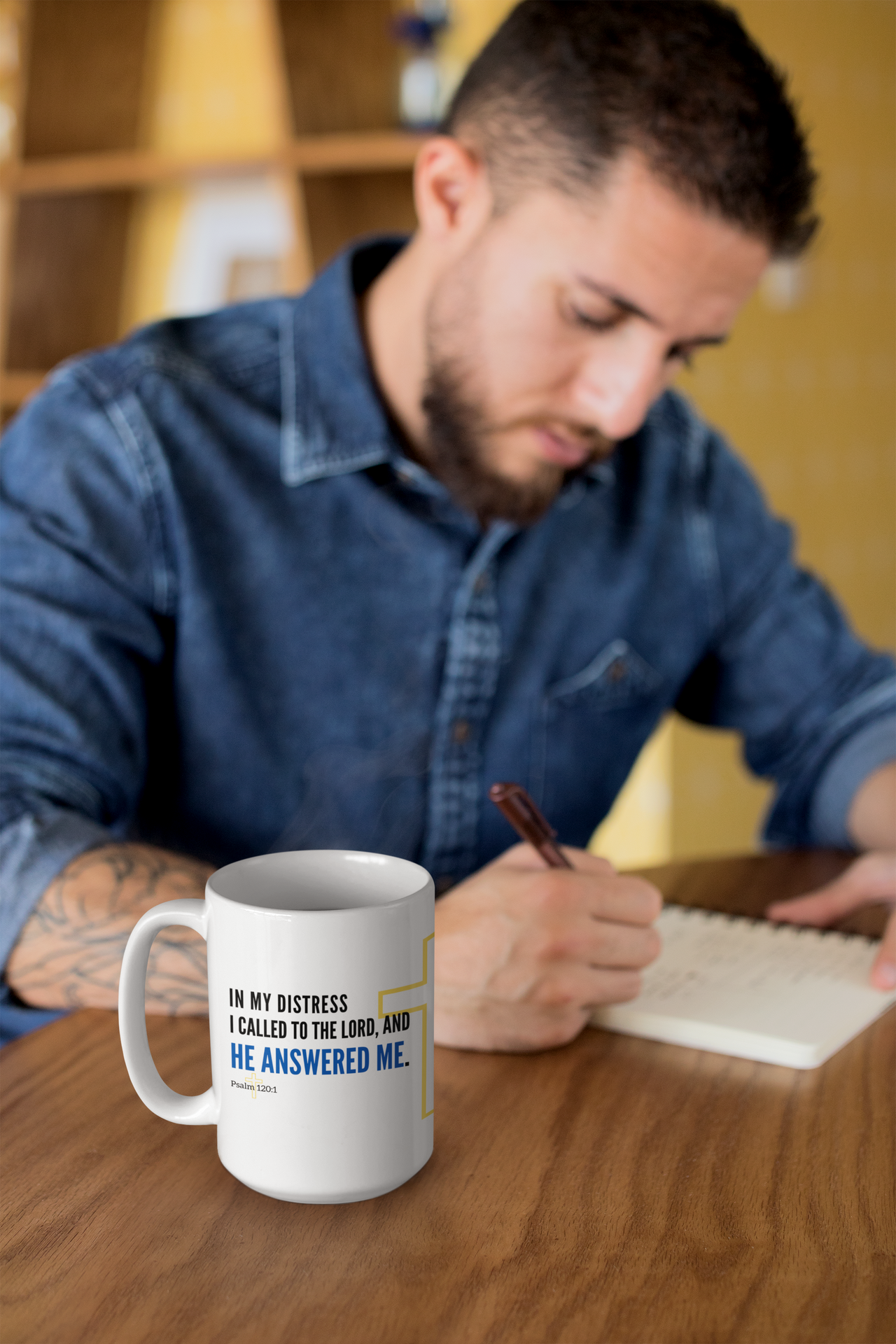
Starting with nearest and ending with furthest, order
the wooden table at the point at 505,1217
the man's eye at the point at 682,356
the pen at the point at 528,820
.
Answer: the wooden table at the point at 505,1217 < the pen at the point at 528,820 < the man's eye at the point at 682,356

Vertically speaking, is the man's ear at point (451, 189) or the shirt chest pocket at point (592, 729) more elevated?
the man's ear at point (451, 189)

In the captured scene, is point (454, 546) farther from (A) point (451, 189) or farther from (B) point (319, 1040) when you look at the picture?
(B) point (319, 1040)

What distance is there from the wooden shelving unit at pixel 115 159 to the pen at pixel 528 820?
1.79 m

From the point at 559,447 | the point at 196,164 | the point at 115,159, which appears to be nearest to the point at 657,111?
the point at 559,447

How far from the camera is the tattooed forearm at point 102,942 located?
750 mm

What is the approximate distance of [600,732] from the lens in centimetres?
133

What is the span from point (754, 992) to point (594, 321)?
1.90 ft

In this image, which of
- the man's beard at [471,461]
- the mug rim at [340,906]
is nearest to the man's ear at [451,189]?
the man's beard at [471,461]

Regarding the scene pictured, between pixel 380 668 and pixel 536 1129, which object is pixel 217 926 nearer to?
pixel 536 1129

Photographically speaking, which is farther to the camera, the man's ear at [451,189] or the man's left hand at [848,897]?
the man's ear at [451,189]

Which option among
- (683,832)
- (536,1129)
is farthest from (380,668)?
(683,832)

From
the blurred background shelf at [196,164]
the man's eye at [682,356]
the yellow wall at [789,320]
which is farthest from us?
the yellow wall at [789,320]

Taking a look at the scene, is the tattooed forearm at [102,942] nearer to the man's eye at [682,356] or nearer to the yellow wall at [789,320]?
the man's eye at [682,356]

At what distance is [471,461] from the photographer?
1186 mm
